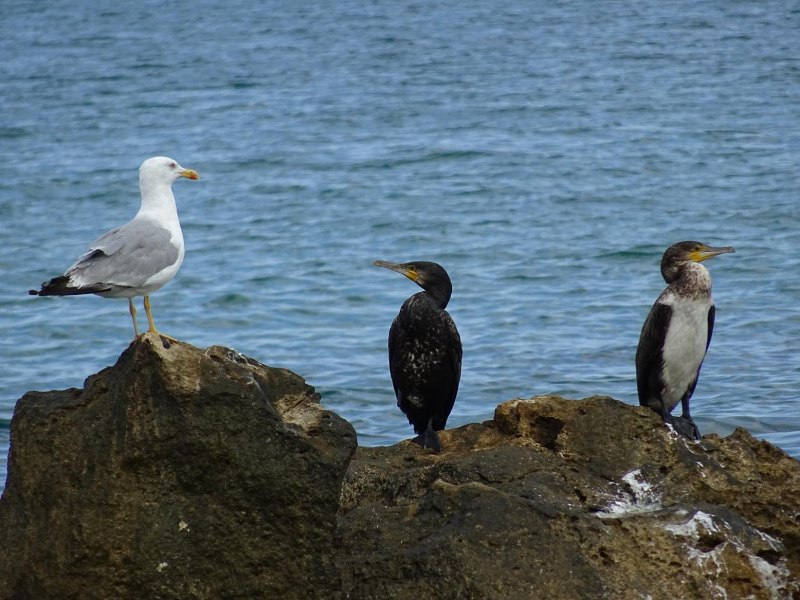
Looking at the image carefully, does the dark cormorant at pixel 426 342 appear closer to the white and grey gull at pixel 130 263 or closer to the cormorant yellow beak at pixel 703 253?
the cormorant yellow beak at pixel 703 253

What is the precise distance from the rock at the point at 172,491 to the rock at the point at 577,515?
0.29m

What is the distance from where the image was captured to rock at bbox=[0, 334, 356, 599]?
474 centimetres

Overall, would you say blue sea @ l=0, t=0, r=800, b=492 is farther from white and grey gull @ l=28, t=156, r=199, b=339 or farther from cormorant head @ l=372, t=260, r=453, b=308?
white and grey gull @ l=28, t=156, r=199, b=339

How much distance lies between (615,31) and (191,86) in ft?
27.5

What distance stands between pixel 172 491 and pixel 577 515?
1.40 meters

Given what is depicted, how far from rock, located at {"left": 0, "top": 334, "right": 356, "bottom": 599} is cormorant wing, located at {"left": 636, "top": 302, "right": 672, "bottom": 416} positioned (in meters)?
2.35

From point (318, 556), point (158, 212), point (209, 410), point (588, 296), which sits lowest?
point (588, 296)

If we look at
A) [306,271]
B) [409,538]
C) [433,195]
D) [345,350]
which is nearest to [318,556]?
[409,538]

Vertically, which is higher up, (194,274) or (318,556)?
(318,556)

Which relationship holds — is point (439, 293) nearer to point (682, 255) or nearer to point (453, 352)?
point (453, 352)

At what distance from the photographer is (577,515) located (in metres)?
4.91

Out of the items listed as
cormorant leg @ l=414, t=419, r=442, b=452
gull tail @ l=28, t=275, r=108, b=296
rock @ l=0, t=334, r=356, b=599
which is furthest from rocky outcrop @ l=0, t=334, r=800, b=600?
cormorant leg @ l=414, t=419, r=442, b=452

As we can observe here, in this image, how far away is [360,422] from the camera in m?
9.86

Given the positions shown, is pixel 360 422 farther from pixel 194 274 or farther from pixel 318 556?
pixel 194 274
